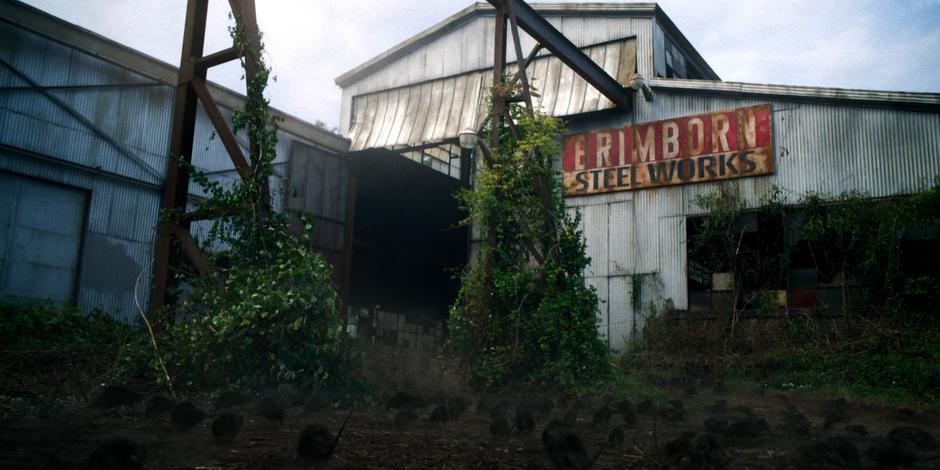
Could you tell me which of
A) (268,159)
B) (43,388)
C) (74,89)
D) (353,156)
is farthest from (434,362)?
(353,156)

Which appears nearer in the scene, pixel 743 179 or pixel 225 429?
pixel 225 429

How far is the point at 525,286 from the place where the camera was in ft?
31.4

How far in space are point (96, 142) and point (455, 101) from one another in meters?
9.48

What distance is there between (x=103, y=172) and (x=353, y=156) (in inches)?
288

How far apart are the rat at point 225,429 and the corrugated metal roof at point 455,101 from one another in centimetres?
1361

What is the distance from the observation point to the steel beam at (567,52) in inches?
515

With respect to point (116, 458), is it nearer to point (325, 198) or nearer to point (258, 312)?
point (258, 312)

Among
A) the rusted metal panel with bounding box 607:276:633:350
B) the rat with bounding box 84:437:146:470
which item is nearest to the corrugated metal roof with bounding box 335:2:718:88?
the rusted metal panel with bounding box 607:276:633:350

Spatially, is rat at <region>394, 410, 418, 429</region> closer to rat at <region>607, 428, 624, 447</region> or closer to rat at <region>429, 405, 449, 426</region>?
rat at <region>429, 405, 449, 426</region>

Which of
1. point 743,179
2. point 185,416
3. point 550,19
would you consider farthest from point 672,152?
point 185,416

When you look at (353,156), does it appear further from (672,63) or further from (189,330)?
(189,330)

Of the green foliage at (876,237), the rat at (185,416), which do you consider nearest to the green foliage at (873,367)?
the green foliage at (876,237)

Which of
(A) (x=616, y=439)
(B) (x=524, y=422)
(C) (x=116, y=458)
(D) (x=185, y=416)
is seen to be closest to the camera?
(C) (x=116, y=458)

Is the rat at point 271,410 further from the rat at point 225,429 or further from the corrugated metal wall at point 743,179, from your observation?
the corrugated metal wall at point 743,179
